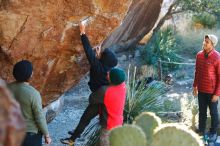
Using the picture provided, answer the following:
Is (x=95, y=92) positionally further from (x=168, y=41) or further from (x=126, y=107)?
(x=168, y=41)

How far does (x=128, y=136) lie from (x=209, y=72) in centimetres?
369

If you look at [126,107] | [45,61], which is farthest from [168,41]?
[45,61]

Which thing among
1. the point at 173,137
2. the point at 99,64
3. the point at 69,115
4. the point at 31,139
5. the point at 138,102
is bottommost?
the point at 69,115

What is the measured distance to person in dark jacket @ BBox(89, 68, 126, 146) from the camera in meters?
4.65

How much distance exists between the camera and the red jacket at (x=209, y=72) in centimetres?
638

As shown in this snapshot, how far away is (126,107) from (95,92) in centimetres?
160

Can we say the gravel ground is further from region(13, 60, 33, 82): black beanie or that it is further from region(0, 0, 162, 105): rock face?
region(13, 60, 33, 82): black beanie

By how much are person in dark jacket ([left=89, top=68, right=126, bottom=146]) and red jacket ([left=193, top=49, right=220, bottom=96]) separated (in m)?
1.99

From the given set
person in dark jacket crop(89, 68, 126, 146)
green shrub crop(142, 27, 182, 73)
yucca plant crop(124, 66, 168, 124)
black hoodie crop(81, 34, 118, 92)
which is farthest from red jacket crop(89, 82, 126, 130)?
green shrub crop(142, 27, 182, 73)

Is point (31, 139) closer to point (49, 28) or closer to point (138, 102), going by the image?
point (49, 28)

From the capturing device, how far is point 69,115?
8570mm

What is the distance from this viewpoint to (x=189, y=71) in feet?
48.9

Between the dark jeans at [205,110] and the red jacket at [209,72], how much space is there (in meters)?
0.11

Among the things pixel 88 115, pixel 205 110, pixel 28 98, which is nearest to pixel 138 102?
pixel 205 110
